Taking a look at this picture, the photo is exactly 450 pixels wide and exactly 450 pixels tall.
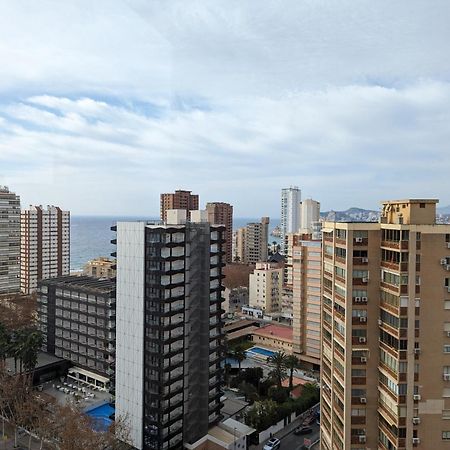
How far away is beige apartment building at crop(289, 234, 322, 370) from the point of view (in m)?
22.1

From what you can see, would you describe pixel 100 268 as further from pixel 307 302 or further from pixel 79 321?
pixel 307 302

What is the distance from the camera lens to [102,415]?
52.3 ft

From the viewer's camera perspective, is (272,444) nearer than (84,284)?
Yes

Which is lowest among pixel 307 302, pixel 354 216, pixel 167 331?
pixel 307 302

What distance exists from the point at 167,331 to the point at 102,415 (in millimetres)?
5184

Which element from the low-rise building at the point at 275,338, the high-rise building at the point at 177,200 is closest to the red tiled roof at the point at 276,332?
the low-rise building at the point at 275,338

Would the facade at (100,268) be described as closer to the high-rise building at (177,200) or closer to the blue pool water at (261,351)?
Result: the high-rise building at (177,200)

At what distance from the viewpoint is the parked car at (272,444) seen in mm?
14874

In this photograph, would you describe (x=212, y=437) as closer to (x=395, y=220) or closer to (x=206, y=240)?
(x=206, y=240)

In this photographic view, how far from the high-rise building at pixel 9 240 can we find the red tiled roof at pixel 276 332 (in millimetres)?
21343

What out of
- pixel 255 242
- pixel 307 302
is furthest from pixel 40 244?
pixel 255 242

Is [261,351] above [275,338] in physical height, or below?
below

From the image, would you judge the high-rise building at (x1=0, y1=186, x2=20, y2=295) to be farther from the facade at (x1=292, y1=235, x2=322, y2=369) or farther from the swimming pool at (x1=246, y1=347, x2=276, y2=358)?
the facade at (x1=292, y1=235, x2=322, y2=369)

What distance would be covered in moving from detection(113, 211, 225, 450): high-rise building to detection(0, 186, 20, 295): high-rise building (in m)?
24.0
